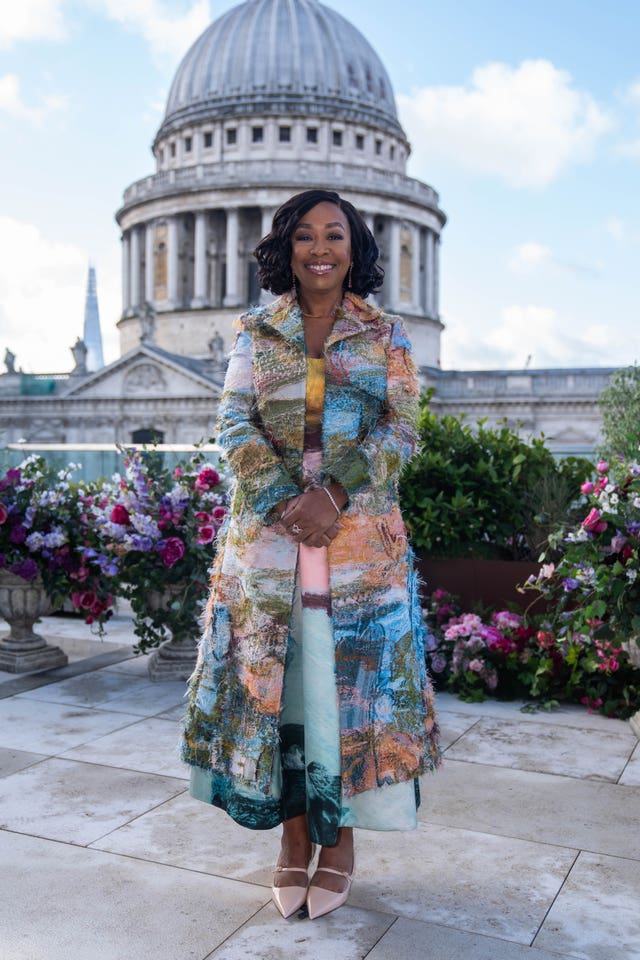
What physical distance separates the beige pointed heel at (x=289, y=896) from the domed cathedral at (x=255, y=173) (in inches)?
2146

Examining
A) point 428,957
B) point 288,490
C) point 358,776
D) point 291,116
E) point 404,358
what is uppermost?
point 291,116

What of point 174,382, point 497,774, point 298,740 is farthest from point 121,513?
point 174,382

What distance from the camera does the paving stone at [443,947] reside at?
3.27m

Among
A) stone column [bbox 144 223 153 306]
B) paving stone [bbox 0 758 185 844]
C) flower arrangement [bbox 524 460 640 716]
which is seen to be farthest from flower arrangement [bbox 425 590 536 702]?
stone column [bbox 144 223 153 306]

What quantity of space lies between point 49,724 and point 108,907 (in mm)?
2525

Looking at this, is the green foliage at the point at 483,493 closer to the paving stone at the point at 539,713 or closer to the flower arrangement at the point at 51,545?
the paving stone at the point at 539,713

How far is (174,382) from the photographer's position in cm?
→ 4862

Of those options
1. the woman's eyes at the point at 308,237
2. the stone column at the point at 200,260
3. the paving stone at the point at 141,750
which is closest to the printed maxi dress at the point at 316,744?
the woman's eyes at the point at 308,237

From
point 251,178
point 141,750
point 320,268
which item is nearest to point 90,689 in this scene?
point 141,750

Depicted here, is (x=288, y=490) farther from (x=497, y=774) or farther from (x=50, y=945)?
(x=497, y=774)

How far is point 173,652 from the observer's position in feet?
23.6

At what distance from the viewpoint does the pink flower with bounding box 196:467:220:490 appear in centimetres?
716

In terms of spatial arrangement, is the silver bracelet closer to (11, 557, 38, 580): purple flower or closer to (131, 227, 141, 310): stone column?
(11, 557, 38, 580): purple flower

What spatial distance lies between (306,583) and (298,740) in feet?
1.87
